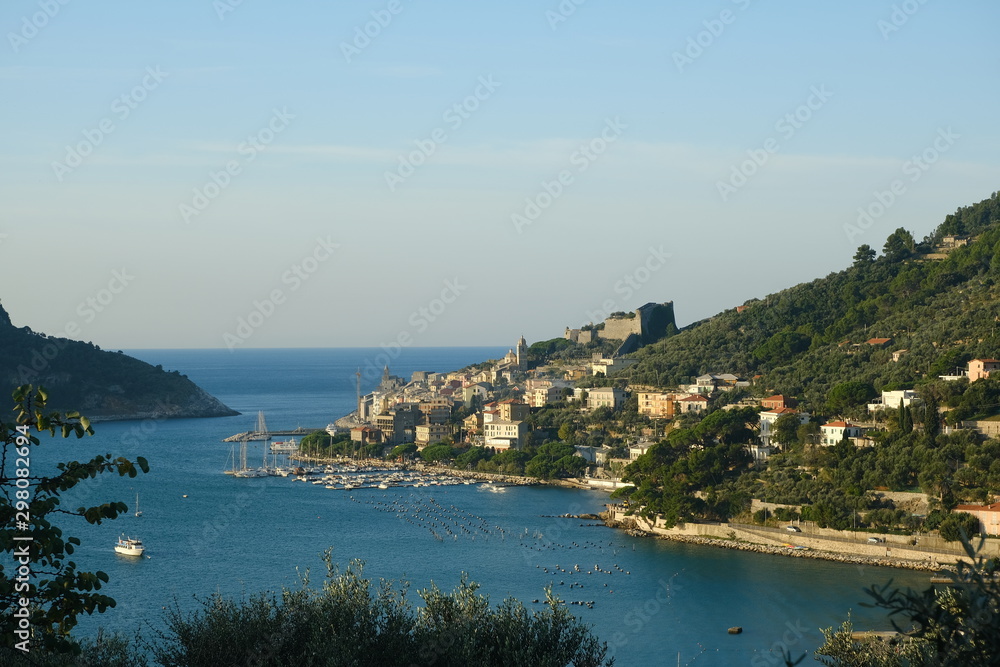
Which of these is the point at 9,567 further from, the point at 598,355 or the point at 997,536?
the point at 598,355

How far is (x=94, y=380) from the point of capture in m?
68.5

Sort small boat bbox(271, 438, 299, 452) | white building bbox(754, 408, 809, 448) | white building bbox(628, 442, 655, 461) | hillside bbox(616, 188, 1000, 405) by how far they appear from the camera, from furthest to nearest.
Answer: small boat bbox(271, 438, 299, 452) → white building bbox(628, 442, 655, 461) → hillside bbox(616, 188, 1000, 405) → white building bbox(754, 408, 809, 448)

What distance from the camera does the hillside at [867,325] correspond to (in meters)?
33.1

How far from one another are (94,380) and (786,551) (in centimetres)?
5453

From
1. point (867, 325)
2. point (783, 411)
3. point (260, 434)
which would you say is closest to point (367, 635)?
point (783, 411)

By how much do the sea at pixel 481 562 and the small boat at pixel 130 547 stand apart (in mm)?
225

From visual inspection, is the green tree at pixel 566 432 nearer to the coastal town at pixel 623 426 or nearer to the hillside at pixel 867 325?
the coastal town at pixel 623 426

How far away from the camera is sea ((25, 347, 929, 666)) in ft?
57.7

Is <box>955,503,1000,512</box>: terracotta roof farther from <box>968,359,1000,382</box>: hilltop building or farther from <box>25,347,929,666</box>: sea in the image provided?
<box>968,359,1000,382</box>: hilltop building

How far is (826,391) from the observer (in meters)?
34.3

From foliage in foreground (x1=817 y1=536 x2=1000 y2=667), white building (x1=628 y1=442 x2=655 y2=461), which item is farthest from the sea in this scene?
foliage in foreground (x1=817 y1=536 x2=1000 y2=667)

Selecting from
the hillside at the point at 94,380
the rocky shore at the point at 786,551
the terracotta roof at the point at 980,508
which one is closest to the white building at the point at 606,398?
the rocky shore at the point at 786,551

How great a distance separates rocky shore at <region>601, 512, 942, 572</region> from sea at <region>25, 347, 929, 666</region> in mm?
366

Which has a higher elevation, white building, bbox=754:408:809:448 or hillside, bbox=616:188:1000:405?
hillside, bbox=616:188:1000:405
